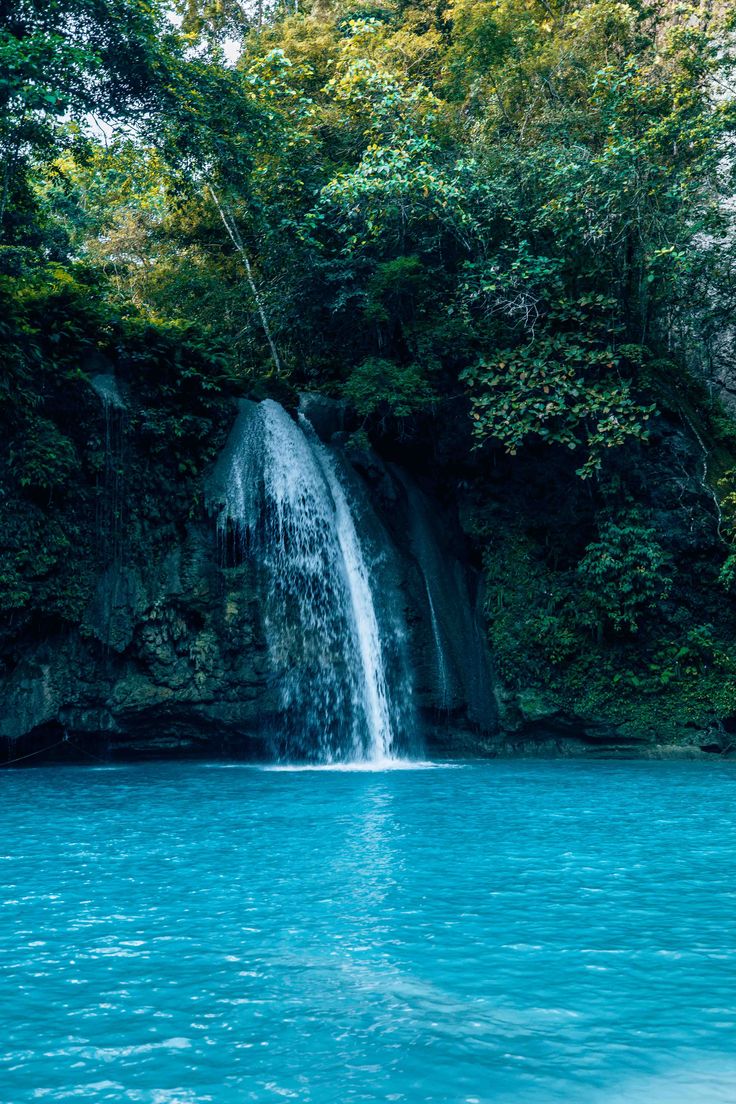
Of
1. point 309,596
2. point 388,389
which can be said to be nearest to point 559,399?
point 388,389

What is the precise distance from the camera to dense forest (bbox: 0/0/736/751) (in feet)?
39.6

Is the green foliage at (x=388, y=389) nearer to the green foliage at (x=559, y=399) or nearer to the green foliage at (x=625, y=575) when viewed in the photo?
the green foliage at (x=559, y=399)

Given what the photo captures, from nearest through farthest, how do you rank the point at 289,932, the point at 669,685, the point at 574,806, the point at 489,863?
the point at 289,932
the point at 489,863
the point at 574,806
the point at 669,685

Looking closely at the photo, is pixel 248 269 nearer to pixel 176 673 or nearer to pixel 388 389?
pixel 388 389

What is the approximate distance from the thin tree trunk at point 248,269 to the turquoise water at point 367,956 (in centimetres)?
1093

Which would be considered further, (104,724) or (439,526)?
(439,526)

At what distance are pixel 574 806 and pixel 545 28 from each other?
16771 mm

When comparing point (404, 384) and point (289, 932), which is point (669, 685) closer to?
point (404, 384)

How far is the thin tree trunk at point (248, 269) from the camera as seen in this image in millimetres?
16641

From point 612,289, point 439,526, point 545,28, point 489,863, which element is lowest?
point 489,863

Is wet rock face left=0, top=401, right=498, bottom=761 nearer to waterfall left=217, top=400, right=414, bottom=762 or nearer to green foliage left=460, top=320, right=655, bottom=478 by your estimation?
waterfall left=217, top=400, right=414, bottom=762

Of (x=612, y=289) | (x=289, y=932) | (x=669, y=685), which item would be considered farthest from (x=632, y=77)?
(x=289, y=932)

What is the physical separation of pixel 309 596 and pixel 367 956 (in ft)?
28.6

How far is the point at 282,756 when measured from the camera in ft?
39.1
